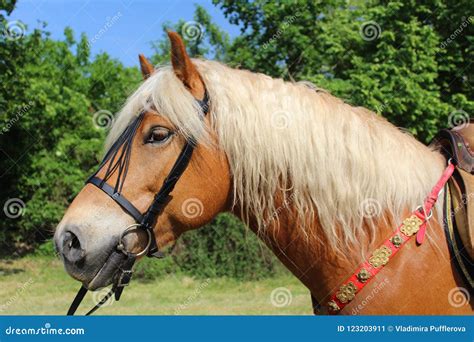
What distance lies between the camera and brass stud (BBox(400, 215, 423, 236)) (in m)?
2.38

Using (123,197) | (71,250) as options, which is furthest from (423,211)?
(71,250)

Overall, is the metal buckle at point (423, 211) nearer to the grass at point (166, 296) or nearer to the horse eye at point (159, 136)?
the horse eye at point (159, 136)

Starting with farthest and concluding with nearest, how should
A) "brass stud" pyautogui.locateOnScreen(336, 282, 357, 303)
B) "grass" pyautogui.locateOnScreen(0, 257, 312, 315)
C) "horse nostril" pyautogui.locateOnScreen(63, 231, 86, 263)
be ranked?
1. "grass" pyautogui.locateOnScreen(0, 257, 312, 315)
2. "brass stud" pyautogui.locateOnScreen(336, 282, 357, 303)
3. "horse nostril" pyautogui.locateOnScreen(63, 231, 86, 263)

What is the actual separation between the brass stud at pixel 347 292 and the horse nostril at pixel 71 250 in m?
1.30

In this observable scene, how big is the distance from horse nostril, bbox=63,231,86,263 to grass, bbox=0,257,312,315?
6405mm

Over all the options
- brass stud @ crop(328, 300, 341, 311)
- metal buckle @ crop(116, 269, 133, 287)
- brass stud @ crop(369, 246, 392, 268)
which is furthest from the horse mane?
metal buckle @ crop(116, 269, 133, 287)

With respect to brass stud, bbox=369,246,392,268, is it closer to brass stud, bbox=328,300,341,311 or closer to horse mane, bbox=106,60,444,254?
horse mane, bbox=106,60,444,254

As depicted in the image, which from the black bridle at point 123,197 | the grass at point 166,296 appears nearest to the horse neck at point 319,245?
the black bridle at point 123,197

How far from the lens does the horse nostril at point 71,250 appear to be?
2.27 m

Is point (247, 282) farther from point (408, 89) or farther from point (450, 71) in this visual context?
point (450, 71)

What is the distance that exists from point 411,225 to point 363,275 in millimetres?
358

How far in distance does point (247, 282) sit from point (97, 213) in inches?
402

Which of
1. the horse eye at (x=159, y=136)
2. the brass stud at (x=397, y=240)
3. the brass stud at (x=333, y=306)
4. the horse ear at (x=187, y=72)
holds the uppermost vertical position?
the horse ear at (x=187, y=72)

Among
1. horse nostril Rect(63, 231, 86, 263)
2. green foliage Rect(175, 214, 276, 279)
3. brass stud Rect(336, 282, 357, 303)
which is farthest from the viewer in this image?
green foliage Rect(175, 214, 276, 279)
